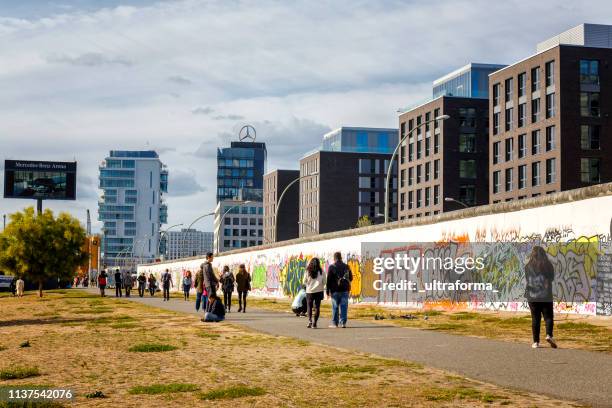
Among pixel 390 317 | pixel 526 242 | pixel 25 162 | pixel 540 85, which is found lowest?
pixel 390 317

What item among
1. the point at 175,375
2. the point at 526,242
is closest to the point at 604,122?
the point at 526,242

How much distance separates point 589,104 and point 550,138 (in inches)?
177

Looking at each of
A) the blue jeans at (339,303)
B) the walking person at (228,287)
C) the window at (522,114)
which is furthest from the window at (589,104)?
the blue jeans at (339,303)

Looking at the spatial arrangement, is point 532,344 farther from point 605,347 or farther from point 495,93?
point 495,93

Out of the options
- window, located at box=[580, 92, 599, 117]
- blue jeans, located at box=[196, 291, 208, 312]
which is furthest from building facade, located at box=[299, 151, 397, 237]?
blue jeans, located at box=[196, 291, 208, 312]

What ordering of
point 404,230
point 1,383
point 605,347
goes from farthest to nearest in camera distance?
point 404,230
point 605,347
point 1,383

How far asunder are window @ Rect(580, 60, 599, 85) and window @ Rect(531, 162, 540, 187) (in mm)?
8128

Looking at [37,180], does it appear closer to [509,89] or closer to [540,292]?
[509,89]

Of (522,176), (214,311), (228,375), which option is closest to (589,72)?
(522,176)

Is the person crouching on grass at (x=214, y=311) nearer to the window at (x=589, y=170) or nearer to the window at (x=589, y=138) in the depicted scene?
the window at (x=589, y=170)

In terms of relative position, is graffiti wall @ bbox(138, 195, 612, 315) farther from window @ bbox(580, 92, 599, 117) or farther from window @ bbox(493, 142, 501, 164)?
window @ bbox(493, 142, 501, 164)

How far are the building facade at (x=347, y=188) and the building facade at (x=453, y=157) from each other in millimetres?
27139

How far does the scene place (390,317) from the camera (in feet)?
80.2

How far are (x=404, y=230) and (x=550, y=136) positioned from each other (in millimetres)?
47826
